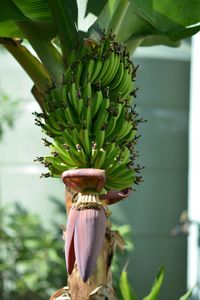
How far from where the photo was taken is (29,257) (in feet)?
10.4

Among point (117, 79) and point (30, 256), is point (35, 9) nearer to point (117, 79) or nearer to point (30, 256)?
point (117, 79)

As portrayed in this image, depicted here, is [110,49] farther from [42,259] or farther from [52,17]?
[42,259]

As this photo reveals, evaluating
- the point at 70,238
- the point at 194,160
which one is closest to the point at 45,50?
the point at 70,238

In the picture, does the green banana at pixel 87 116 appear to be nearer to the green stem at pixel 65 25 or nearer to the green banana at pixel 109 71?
the green banana at pixel 109 71

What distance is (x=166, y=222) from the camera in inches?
133

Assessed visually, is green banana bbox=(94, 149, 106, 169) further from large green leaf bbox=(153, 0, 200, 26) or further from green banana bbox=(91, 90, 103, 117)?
large green leaf bbox=(153, 0, 200, 26)

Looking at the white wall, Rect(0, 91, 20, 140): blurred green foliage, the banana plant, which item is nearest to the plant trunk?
the banana plant

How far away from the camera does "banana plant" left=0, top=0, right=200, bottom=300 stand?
2.68 ft

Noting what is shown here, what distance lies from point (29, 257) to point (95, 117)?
243 centimetres

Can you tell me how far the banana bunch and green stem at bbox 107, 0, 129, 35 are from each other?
148 millimetres

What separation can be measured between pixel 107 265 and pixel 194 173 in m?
2.16

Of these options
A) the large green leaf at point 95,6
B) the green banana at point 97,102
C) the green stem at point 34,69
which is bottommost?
the green banana at point 97,102

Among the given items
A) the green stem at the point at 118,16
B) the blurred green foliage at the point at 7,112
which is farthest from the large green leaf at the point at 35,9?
the blurred green foliage at the point at 7,112

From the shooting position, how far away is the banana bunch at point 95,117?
88 cm
